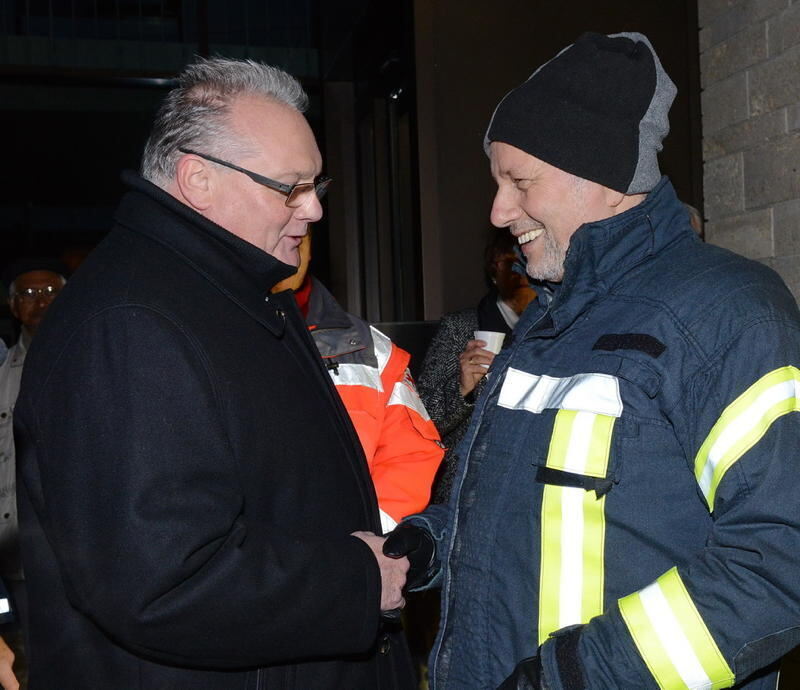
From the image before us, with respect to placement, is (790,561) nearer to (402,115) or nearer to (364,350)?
(364,350)

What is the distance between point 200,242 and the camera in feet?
4.96

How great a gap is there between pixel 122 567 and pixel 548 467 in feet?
2.15

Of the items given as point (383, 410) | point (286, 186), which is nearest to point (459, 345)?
point (383, 410)

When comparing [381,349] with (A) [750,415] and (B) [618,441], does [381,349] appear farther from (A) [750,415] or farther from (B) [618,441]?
(A) [750,415]

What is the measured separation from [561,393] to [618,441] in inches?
5.3

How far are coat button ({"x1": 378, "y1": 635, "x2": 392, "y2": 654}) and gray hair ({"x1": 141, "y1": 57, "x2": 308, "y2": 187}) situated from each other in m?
0.96

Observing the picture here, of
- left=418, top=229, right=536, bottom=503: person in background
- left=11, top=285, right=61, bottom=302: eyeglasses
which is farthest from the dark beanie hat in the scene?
left=11, top=285, right=61, bottom=302: eyeglasses

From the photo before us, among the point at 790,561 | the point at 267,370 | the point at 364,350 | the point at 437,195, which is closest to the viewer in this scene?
the point at 790,561

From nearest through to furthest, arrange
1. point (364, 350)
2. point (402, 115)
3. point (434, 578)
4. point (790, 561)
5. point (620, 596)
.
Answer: point (790, 561), point (620, 596), point (434, 578), point (364, 350), point (402, 115)

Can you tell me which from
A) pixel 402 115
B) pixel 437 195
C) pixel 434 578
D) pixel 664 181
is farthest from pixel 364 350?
pixel 402 115

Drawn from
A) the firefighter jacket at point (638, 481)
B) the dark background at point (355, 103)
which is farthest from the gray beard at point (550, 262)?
the dark background at point (355, 103)

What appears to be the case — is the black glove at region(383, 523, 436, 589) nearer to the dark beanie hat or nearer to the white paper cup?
the dark beanie hat

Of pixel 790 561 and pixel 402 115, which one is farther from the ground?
pixel 402 115

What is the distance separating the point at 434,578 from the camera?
5.91ft
